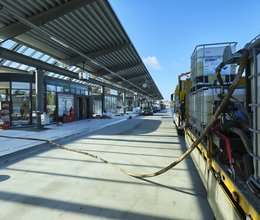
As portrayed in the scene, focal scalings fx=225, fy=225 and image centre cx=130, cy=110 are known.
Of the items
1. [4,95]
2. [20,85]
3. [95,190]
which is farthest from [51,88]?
[95,190]

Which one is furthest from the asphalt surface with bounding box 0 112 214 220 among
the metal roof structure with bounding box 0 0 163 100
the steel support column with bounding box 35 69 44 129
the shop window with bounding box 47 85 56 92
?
the shop window with bounding box 47 85 56 92

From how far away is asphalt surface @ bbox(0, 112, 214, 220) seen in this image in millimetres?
3561

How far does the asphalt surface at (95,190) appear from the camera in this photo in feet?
11.7

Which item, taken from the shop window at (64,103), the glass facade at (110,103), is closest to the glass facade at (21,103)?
the shop window at (64,103)

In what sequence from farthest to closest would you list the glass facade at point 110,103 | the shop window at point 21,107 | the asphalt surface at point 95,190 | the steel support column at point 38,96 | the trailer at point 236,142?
1. the glass facade at point 110,103
2. the shop window at point 21,107
3. the steel support column at point 38,96
4. the asphalt surface at point 95,190
5. the trailer at point 236,142

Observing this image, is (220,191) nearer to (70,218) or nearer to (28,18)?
(70,218)

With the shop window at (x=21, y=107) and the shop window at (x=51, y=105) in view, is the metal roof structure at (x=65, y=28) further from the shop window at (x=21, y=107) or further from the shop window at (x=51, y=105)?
the shop window at (x=51, y=105)

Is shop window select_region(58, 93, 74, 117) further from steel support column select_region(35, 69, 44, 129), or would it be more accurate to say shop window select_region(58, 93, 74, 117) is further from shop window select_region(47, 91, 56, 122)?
steel support column select_region(35, 69, 44, 129)

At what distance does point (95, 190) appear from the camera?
446cm

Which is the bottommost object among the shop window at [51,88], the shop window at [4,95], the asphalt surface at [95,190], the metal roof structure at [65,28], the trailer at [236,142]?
the asphalt surface at [95,190]

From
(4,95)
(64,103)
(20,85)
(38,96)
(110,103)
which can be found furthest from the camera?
(110,103)

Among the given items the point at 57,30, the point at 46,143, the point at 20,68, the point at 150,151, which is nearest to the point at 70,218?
the point at 150,151

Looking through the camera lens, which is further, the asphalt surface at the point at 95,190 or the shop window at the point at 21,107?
the shop window at the point at 21,107

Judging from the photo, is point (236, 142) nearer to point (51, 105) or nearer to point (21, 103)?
point (21, 103)
